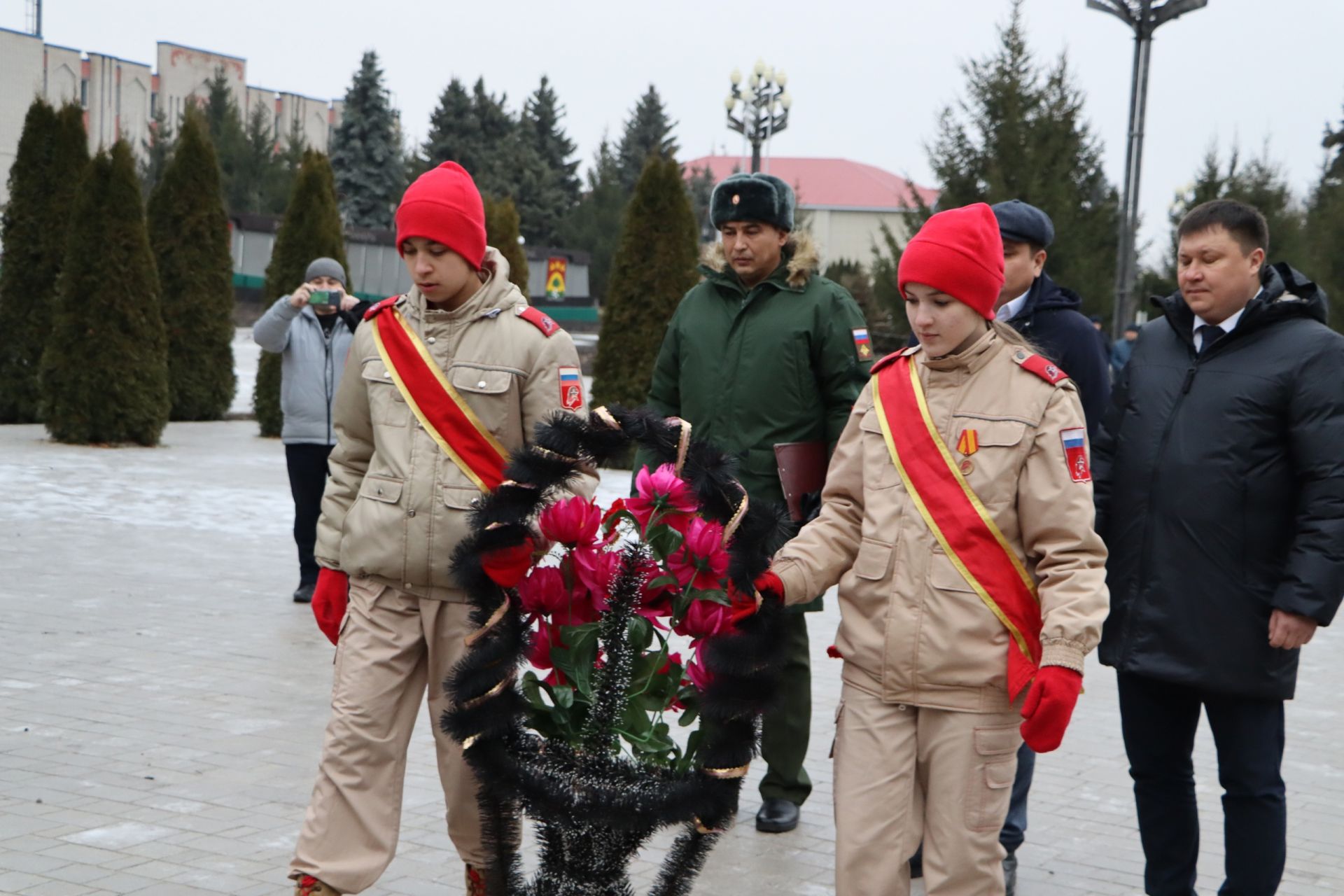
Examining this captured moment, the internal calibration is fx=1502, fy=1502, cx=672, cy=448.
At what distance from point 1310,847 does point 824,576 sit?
2664 mm

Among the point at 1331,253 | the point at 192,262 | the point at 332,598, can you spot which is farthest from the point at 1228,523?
the point at 1331,253

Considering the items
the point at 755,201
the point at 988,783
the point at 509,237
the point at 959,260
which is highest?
the point at 509,237

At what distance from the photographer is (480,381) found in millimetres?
3795

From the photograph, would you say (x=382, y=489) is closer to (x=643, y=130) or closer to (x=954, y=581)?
(x=954, y=581)

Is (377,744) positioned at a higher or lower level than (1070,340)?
lower

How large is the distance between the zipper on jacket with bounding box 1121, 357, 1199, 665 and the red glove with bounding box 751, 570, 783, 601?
1191 millimetres

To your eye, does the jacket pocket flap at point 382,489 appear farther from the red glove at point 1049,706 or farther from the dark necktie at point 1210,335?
the dark necktie at point 1210,335

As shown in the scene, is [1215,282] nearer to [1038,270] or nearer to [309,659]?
[1038,270]

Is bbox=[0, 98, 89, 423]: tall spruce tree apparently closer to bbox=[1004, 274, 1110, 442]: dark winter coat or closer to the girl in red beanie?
bbox=[1004, 274, 1110, 442]: dark winter coat

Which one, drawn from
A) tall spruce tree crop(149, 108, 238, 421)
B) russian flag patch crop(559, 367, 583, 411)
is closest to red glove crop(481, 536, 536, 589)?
russian flag patch crop(559, 367, 583, 411)

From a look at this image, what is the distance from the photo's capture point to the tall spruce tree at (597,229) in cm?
6062

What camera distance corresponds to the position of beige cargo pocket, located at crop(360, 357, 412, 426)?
150 inches

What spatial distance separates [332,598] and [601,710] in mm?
1107

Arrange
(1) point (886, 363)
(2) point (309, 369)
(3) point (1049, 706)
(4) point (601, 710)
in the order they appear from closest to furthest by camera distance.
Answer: (3) point (1049, 706) < (4) point (601, 710) < (1) point (886, 363) < (2) point (309, 369)
